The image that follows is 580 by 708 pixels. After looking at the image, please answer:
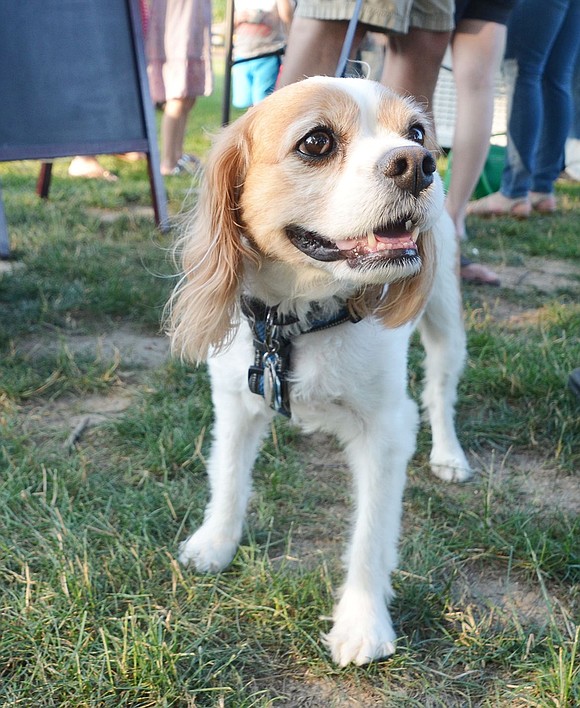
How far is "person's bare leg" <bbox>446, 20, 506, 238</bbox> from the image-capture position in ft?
11.8

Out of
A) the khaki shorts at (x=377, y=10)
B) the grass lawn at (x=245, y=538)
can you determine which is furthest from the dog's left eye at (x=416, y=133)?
the khaki shorts at (x=377, y=10)

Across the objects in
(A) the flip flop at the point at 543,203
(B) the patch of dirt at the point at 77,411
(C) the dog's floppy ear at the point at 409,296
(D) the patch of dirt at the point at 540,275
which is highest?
(C) the dog's floppy ear at the point at 409,296

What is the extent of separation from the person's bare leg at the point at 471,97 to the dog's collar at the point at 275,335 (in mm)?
1800

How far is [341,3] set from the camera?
2799 millimetres

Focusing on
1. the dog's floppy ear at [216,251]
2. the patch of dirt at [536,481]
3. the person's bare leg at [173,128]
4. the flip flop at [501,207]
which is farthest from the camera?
the person's bare leg at [173,128]

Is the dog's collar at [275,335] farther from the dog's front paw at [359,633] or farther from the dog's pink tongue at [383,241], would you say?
the dog's front paw at [359,633]

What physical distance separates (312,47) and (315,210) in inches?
59.7

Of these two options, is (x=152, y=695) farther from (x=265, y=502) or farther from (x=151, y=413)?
(x=151, y=413)

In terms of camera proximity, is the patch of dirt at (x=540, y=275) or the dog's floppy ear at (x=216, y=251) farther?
the patch of dirt at (x=540, y=275)

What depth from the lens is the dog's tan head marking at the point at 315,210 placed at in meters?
1.62

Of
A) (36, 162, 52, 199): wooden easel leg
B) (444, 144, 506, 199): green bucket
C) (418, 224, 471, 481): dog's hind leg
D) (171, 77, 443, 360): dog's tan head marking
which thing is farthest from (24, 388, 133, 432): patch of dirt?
(444, 144, 506, 199): green bucket

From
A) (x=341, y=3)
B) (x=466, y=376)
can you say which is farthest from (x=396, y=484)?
(x=341, y=3)

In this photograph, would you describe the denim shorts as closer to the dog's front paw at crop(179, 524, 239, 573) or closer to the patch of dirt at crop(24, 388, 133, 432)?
the patch of dirt at crop(24, 388, 133, 432)

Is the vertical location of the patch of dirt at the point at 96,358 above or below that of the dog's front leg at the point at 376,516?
below
